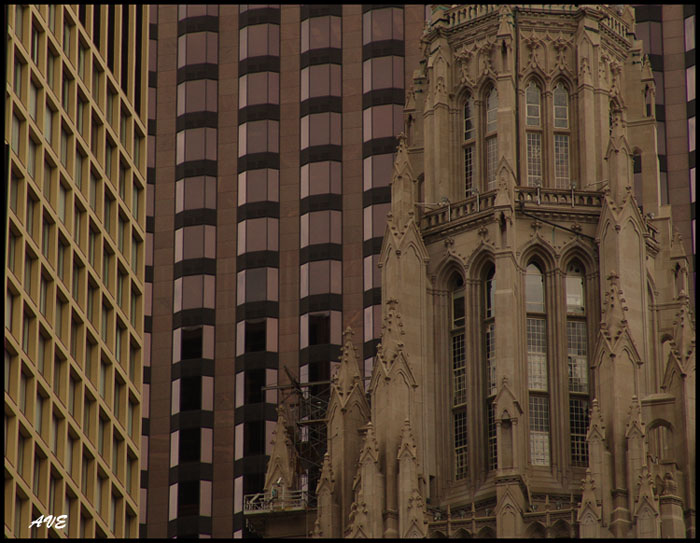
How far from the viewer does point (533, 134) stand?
4914 inches

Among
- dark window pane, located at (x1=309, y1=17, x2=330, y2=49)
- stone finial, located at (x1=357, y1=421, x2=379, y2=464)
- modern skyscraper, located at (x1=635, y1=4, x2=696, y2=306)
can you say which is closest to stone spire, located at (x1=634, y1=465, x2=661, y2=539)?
stone finial, located at (x1=357, y1=421, x2=379, y2=464)

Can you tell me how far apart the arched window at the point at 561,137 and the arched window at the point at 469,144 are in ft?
14.7

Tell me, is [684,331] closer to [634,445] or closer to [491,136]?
[634,445]

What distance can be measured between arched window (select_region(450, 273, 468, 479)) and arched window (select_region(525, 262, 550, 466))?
3.49 meters

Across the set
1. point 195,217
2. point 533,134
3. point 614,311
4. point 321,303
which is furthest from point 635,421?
point 195,217

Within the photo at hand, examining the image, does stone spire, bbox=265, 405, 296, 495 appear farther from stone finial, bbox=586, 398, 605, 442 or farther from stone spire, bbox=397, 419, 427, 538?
stone finial, bbox=586, 398, 605, 442

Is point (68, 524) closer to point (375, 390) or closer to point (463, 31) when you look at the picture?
point (375, 390)

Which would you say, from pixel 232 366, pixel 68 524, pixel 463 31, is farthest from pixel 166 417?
pixel 68 524

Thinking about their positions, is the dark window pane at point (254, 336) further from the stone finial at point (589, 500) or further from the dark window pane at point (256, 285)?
the stone finial at point (589, 500)

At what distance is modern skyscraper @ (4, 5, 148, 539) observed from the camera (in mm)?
96688

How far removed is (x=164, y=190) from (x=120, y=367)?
54.3 meters

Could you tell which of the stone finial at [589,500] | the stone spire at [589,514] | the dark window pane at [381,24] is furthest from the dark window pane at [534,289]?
the dark window pane at [381,24]

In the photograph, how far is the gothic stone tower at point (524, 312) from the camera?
112 meters

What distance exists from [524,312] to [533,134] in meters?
11.4
